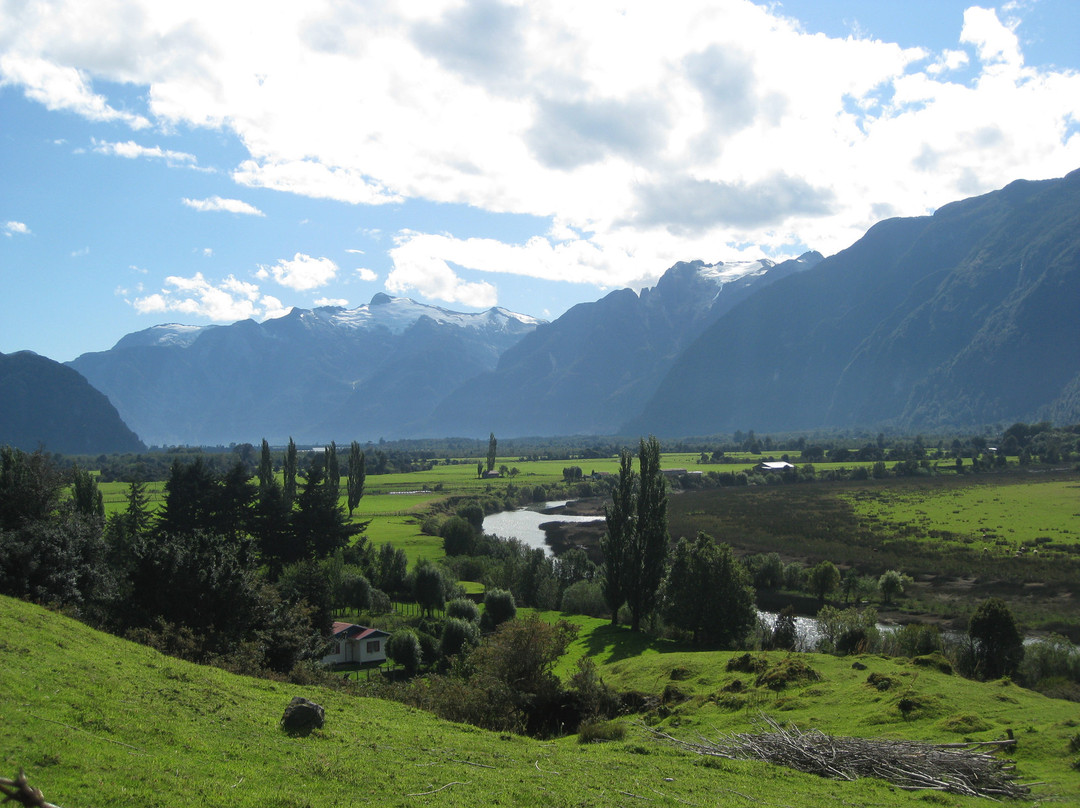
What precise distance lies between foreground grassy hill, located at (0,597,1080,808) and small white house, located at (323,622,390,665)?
23.4m

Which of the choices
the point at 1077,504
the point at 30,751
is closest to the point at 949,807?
the point at 30,751

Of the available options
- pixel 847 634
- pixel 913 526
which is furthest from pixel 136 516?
pixel 913 526

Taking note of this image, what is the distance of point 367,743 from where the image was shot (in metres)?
17.7

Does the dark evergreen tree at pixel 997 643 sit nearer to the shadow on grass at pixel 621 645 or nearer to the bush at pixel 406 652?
the shadow on grass at pixel 621 645

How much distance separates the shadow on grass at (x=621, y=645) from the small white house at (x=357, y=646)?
14.5 m

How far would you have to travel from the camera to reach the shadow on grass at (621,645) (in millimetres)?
42906

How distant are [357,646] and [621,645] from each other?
18133 millimetres

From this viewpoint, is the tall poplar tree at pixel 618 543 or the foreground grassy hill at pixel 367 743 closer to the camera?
the foreground grassy hill at pixel 367 743

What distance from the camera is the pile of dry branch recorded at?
17172mm

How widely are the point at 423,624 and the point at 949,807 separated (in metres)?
41.4

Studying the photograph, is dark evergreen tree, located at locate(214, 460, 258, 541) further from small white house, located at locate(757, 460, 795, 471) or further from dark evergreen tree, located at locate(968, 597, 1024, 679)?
small white house, located at locate(757, 460, 795, 471)

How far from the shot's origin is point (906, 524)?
9494cm

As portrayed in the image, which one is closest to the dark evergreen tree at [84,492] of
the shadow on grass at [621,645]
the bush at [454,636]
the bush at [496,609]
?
the bush at [496,609]

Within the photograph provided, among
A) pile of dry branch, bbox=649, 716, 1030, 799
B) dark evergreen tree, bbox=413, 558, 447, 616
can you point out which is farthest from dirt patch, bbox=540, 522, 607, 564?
pile of dry branch, bbox=649, 716, 1030, 799
